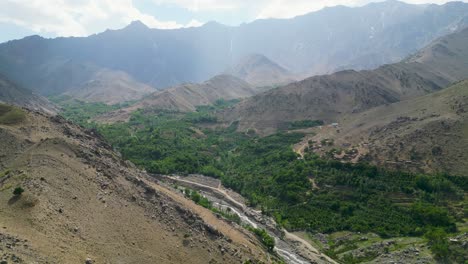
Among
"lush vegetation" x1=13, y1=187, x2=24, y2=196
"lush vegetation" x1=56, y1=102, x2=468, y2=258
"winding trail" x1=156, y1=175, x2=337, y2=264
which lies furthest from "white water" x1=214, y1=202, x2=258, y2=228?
"lush vegetation" x1=13, y1=187, x2=24, y2=196

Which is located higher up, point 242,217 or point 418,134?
point 418,134

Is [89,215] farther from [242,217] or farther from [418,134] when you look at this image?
[418,134]

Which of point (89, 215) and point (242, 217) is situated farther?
point (242, 217)

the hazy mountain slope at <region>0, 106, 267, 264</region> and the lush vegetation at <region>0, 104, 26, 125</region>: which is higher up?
the lush vegetation at <region>0, 104, 26, 125</region>

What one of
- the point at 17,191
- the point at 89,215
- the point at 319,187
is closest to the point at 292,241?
the point at 319,187

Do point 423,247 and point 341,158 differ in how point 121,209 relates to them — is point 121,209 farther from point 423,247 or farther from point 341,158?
point 341,158

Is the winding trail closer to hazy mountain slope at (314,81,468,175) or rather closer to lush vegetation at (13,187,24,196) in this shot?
hazy mountain slope at (314,81,468,175)

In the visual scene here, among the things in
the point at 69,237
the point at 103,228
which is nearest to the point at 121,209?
the point at 103,228
